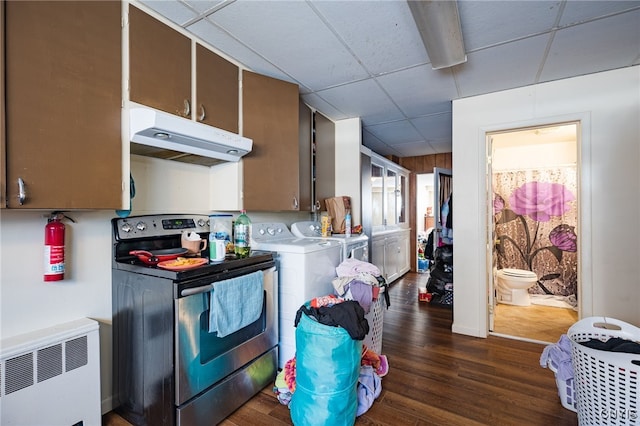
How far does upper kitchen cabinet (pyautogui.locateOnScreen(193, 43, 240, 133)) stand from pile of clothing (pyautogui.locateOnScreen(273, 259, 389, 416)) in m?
1.33

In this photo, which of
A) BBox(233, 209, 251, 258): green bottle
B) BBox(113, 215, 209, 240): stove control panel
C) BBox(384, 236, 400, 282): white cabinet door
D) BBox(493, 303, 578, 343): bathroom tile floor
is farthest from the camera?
BBox(384, 236, 400, 282): white cabinet door

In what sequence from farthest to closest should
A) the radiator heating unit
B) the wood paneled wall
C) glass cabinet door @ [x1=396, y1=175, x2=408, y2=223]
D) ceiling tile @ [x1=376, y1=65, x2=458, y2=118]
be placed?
the wood paneled wall < glass cabinet door @ [x1=396, y1=175, x2=408, y2=223] < ceiling tile @ [x1=376, y1=65, x2=458, y2=118] < the radiator heating unit

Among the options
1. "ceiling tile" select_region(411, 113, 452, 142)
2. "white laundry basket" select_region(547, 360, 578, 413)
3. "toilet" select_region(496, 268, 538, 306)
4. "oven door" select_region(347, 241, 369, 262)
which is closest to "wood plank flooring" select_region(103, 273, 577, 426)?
"white laundry basket" select_region(547, 360, 578, 413)

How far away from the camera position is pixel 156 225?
1.79 meters

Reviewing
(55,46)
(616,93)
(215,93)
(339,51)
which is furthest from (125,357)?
(616,93)

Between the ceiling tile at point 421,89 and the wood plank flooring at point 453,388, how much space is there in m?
2.27

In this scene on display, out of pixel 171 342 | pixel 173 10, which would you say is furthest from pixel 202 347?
pixel 173 10

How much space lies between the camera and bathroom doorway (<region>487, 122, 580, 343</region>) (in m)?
3.63

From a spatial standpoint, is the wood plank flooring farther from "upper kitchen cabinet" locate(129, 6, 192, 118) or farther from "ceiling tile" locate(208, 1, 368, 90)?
"ceiling tile" locate(208, 1, 368, 90)

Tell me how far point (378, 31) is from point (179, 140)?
1.36 m

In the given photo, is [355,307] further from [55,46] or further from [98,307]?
[55,46]

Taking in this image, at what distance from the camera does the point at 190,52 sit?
1792 millimetres

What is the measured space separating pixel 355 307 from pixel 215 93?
1.64 metres

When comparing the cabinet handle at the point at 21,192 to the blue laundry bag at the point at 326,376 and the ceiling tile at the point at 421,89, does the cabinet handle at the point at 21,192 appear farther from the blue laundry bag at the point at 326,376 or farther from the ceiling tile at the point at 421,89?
the ceiling tile at the point at 421,89
